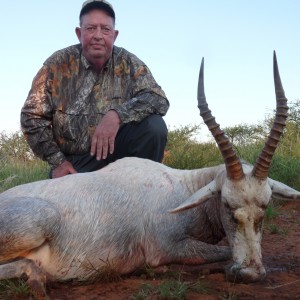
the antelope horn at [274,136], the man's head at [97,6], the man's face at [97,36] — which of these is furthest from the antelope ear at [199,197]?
the man's head at [97,6]

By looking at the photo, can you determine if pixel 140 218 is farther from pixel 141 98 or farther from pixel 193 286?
pixel 141 98

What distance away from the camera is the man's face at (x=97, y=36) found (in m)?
6.00

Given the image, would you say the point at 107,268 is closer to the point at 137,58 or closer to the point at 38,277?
the point at 38,277

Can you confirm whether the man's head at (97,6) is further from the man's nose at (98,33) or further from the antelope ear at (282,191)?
the antelope ear at (282,191)

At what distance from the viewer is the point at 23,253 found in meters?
3.96

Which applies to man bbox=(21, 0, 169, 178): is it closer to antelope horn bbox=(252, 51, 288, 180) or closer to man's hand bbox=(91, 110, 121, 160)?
man's hand bbox=(91, 110, 121, 160)

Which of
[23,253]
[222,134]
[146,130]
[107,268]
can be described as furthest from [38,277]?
[146,130]

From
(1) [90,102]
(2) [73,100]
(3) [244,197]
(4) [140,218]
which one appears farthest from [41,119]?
(3) [244,197]

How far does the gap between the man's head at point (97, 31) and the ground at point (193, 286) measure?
8.84ft

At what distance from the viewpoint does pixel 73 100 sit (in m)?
6.04

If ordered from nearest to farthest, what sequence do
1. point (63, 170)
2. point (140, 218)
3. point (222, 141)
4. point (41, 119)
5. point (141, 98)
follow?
point (222, 141) < point (140, 218) < point (63, 170) < point (141, 98) < point (41, 119)

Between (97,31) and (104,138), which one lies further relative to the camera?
(97,31)

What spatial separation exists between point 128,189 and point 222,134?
36.0 inches

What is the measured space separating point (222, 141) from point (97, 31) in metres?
2.64
